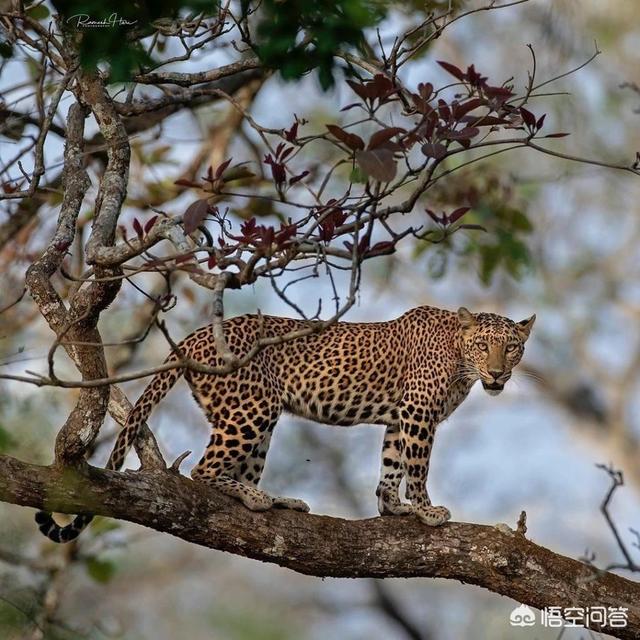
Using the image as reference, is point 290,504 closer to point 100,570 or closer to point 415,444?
point 415,444

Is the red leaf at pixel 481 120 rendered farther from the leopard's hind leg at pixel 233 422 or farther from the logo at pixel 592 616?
the logo at pixel 592 616

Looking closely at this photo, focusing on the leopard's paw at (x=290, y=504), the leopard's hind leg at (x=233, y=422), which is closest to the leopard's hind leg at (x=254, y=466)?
the leopard's hind leg at (x=233, y=422)

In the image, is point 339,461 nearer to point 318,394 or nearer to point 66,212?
point 318,394

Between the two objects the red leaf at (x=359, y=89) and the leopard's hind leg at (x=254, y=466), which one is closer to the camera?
the red leaf at (x=359, y=89)

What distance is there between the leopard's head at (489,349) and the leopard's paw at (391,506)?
0.88 meters

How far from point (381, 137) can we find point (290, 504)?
8.82ft

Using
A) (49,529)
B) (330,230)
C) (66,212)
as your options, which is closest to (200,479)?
(49,529)

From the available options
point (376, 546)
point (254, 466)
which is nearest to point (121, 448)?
point (254, 466)

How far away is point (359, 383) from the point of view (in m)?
8.29

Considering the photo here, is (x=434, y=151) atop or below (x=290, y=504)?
atop

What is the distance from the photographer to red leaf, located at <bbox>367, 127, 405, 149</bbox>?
543 centimetres

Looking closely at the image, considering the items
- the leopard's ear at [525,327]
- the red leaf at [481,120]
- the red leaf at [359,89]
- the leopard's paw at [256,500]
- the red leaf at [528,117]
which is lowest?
the leopard's paw at [256,500]

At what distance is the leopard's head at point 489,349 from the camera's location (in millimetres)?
8305

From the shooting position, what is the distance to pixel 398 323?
8.70 metres
